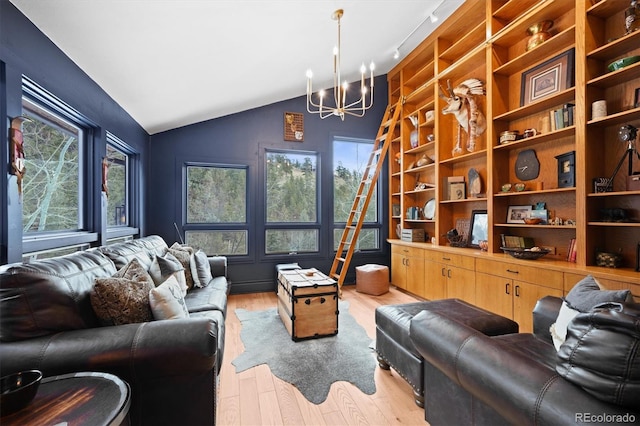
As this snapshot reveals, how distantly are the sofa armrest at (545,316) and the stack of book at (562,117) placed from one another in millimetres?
1753

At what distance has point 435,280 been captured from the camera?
3717 millimetres

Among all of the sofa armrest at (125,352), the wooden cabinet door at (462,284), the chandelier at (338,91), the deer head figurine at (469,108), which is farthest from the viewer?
the deer head figurine at (469,108)

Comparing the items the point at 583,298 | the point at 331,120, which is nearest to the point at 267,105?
the point at 331,120

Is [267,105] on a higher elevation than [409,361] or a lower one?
higher

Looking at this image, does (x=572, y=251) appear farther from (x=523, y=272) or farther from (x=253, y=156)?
(x=253, y=156)

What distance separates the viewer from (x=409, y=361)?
1.83m

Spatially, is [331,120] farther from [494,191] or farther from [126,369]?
[126,369]

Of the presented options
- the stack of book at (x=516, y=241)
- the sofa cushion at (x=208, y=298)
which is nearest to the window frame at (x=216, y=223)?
the sofa cushion at (x=208, y=298)

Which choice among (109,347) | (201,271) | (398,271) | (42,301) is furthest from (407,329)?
(398,271)

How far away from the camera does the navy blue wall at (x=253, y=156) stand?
13.7 feet

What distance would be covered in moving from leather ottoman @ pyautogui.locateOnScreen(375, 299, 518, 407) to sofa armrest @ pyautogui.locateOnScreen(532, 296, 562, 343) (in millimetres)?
167

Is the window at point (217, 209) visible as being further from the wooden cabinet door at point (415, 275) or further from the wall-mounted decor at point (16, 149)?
the wall-mounted decor at point (16, 149)

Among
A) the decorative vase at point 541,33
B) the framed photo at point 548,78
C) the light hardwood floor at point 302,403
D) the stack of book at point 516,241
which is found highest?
the decorative vase at point 541,33

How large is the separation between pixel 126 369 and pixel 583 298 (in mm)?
2130
